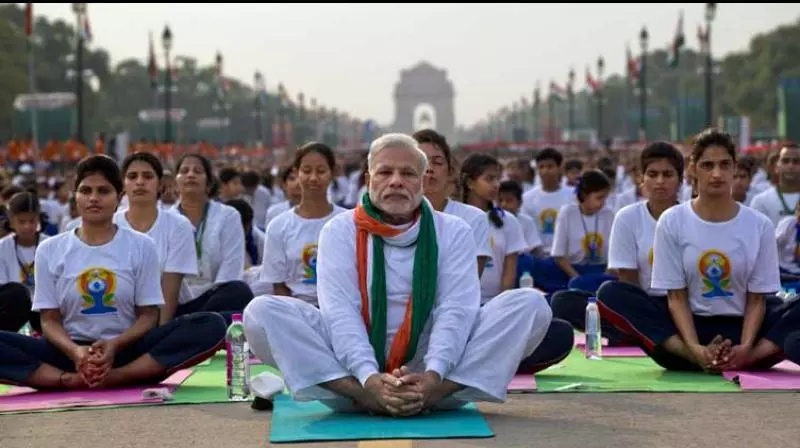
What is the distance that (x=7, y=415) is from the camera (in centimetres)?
946

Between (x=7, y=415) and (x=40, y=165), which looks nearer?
(x=7, y=415)

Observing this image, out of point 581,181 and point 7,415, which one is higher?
point 581,181

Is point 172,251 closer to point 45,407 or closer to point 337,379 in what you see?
point 45,407

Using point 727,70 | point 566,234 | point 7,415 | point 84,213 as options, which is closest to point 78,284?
point 84,213

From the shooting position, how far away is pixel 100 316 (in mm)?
10430

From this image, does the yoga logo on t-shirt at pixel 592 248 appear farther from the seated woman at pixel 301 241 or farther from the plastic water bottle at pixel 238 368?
the plastic water bottle at pixel 238 368

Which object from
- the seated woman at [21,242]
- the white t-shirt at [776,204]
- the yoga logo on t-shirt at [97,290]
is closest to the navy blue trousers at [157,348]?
the yoga logo on t-shirt at [97,290]

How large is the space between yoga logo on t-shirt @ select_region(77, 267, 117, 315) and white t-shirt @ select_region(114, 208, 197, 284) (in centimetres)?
134

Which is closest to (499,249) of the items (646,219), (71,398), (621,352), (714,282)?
(621,352)

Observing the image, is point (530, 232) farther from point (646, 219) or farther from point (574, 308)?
point (646, 219)

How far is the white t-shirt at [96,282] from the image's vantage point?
407 inches

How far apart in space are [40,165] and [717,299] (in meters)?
33.6

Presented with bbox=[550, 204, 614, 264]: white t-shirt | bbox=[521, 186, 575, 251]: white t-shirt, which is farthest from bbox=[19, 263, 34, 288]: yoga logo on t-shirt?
bbox=[521, 186, 575, 251]: white t-shirt

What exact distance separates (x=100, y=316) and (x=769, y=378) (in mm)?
3986
